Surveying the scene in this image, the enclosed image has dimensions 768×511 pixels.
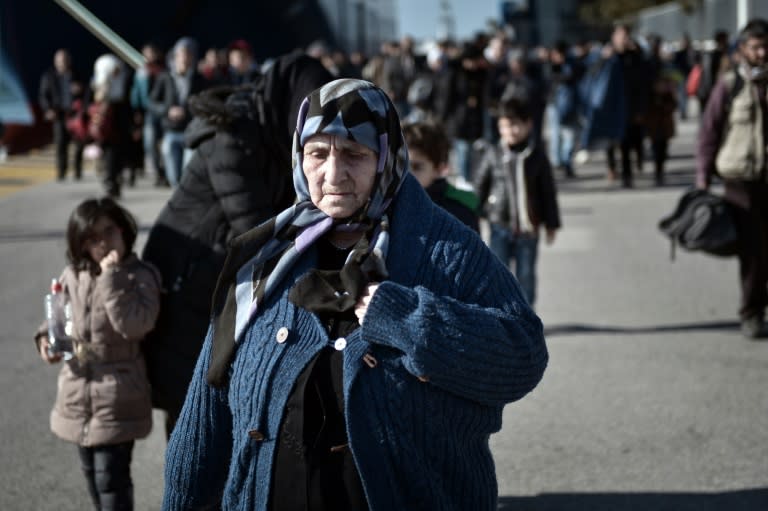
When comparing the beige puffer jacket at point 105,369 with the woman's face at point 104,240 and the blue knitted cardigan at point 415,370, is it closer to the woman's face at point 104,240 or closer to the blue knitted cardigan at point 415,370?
the woman's face at point 104,240

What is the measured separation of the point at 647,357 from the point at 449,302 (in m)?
5.34

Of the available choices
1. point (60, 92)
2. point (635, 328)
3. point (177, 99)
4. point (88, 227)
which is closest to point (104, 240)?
point (88, 227)

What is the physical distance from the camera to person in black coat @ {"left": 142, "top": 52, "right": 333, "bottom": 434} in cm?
467

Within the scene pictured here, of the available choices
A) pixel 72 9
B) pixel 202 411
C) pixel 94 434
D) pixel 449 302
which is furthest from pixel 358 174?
pixel 72 9

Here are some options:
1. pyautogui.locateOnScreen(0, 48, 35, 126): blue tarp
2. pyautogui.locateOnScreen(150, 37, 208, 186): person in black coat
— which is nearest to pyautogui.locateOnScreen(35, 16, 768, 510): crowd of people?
pyautogui.locateOnScreen(150, 37, 208, 186): person in black coat

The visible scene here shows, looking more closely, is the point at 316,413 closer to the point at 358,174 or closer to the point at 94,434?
the point at 358,174

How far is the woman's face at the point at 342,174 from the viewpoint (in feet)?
10.4

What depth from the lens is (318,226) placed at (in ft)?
10.5

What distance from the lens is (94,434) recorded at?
4.78 m

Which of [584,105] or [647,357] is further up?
[584,105]

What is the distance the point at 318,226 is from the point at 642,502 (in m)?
2.93

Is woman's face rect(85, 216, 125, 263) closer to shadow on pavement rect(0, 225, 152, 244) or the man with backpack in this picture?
the man with backpack

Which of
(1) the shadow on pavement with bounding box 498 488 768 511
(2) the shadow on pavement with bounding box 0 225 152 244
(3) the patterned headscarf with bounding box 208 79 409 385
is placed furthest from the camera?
(2) the shadow on pavement with bounding box 0 225 152 244

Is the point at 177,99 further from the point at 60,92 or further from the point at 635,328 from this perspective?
the point at 635,328
